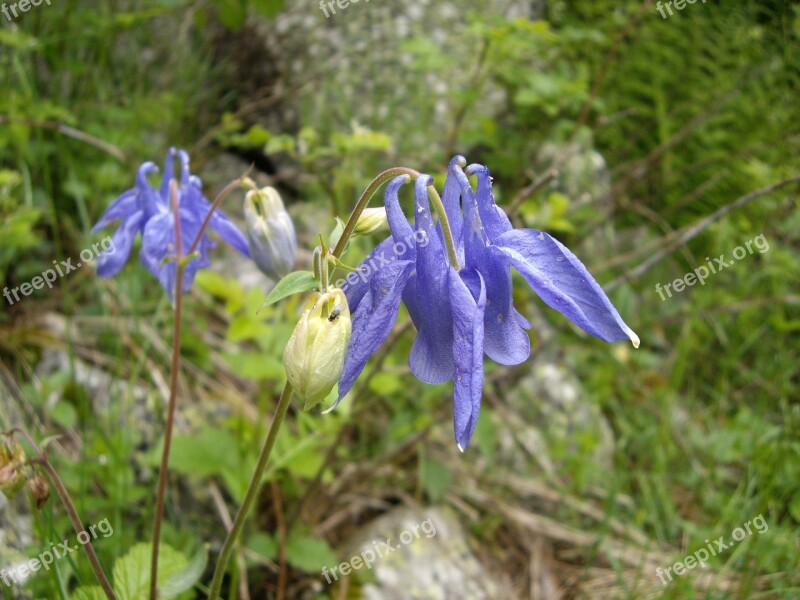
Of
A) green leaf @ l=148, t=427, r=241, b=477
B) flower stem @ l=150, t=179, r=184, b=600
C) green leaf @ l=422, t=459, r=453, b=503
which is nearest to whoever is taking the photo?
flower stem @ l=150, t=179, r=184, b=600

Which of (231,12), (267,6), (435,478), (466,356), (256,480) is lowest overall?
(435,478)

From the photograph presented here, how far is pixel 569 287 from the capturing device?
1188 millimetres

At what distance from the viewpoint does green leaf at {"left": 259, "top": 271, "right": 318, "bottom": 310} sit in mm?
1280

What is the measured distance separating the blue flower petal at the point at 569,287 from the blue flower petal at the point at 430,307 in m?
0.13

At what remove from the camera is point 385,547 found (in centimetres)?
265

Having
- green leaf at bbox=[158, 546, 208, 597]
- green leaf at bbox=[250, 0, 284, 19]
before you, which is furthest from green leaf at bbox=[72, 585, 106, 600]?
green leaf at bbox=[250, 0, 284, 19]

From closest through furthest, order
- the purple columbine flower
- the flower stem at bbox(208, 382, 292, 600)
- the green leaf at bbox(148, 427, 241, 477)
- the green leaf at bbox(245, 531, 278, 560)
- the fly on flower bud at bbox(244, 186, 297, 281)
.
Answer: the flower stem at bbox(208, 382, 292, 600), the fly on flower bud at bbox(244, 186, 297, 281), the purple columbine flower, the green leaf at bbox(148, 427, 241, 477), the green leaf at bbox(245, 531, 278, 560)

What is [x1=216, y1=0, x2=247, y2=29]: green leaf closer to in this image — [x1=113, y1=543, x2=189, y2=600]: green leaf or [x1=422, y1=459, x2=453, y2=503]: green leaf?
[x1=422, y1=459, x2=453, y2=503]: green leaf

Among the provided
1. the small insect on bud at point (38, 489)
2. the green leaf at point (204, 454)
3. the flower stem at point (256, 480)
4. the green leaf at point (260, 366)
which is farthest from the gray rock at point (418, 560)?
the small insect on bud at point (38, 489)

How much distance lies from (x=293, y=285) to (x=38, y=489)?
880 millimetres

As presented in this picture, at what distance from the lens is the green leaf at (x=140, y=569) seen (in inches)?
71.4

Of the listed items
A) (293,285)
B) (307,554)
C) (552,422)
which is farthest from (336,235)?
(552,422)

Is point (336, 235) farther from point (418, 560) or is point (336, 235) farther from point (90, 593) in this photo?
point (418, 560)

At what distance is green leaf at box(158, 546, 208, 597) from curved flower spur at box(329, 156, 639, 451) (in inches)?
28.7
